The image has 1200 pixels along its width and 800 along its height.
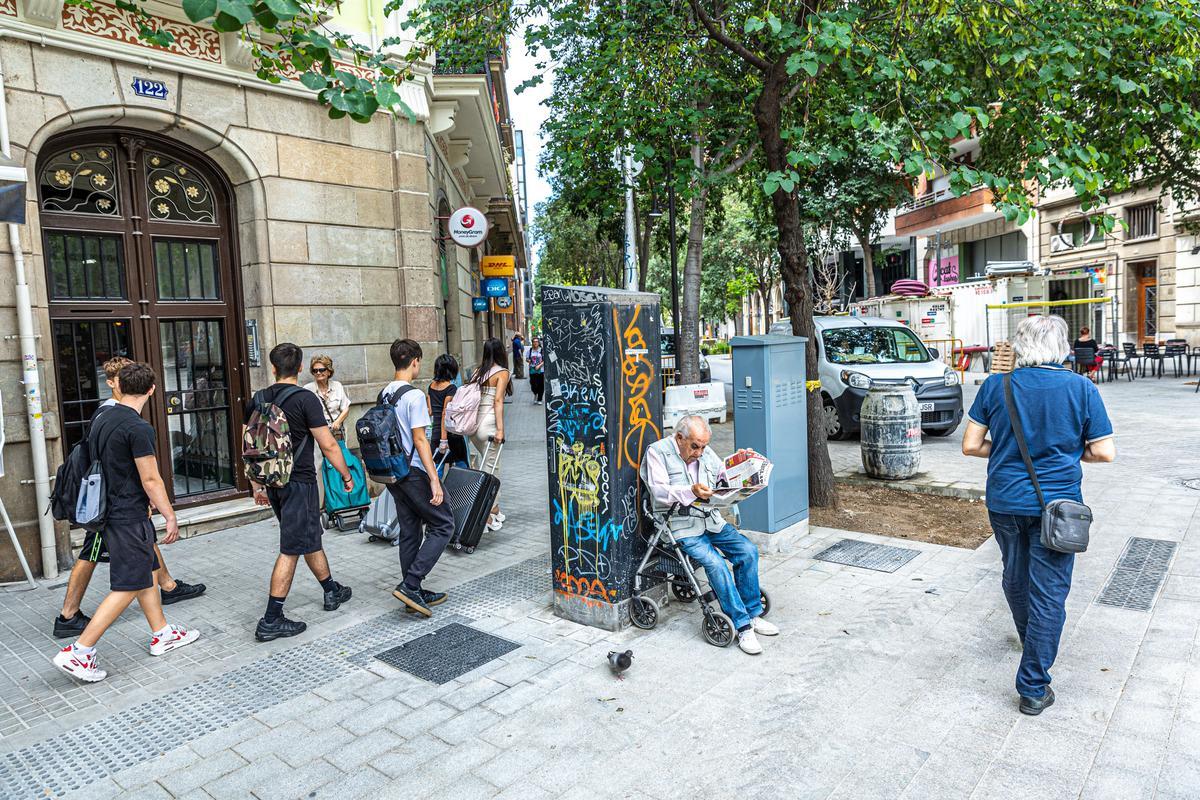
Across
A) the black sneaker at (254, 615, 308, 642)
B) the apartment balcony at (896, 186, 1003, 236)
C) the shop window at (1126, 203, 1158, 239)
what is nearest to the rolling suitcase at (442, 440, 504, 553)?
the black sneaker at (254, 615, 308, 642)

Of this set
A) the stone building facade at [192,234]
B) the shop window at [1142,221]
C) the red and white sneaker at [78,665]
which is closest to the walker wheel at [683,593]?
the red and white sneaker at [78,665]

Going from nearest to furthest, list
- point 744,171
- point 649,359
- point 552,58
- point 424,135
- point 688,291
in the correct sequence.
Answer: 1. point 649,359
2. point 424,135
3. point 552,58
4. point 744,171
5. point 688,291

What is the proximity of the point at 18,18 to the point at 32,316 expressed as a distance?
2324mm

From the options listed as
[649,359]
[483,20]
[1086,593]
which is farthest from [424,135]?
[1086,593]

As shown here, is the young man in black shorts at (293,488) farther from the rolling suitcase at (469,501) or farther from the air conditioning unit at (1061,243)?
the air conditioning unit at (1061,243)

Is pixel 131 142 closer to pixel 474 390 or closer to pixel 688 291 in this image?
pixel 474 390

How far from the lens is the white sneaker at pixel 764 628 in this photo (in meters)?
4.60

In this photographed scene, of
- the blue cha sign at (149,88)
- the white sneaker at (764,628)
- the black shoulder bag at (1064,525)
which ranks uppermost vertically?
the blue cha sign at (149,88)

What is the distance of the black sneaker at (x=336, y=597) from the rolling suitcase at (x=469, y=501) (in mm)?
1023

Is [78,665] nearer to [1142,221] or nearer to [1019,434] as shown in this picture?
[1019,434]

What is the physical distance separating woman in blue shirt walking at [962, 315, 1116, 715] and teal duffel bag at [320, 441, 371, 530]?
567 cm

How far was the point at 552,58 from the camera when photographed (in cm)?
1120

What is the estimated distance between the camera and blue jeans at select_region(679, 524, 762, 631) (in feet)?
14.5

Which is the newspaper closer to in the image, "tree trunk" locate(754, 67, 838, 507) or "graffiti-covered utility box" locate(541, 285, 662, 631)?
"graffiti-covered utility box" locate(541, 285, 662, 631)
